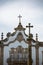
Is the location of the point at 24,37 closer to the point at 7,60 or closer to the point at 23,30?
the point at 23,30

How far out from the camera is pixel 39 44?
2739 centimetres

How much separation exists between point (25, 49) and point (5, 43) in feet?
7.34

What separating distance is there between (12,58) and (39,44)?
3257 millimetres

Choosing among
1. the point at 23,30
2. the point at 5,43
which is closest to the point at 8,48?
the point at 5,43

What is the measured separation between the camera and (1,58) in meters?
27.1

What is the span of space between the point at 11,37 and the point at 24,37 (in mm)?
1402

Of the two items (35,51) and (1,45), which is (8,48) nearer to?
(1,45)

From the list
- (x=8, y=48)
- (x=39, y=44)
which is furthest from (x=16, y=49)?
(x=39, y=44)

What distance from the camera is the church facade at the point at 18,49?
88.9ft

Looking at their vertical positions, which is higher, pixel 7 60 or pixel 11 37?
pixel 11 37

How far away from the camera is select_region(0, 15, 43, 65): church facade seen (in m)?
27.1

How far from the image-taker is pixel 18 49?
27.3 m

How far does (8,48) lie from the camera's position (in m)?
27.3

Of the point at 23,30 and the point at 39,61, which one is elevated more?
the point at 23,30
